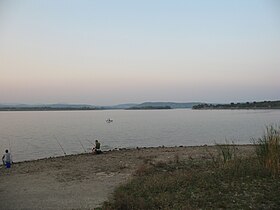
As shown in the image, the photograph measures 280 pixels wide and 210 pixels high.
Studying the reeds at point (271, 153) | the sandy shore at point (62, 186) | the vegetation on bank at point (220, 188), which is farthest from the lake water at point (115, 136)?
the vegetation on bank at point (220, 188)

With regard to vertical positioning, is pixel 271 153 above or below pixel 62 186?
above

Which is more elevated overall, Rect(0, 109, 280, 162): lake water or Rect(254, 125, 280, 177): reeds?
Rect(254, 125, 280, 177): reeds

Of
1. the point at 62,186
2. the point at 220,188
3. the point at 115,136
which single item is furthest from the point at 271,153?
the point at 115,136

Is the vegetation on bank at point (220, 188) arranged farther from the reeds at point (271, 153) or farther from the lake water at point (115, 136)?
the lake water at point (115, 136)

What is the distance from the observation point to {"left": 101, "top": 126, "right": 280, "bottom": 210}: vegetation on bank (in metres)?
6.79

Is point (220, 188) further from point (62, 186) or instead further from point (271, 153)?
point (62, 186)

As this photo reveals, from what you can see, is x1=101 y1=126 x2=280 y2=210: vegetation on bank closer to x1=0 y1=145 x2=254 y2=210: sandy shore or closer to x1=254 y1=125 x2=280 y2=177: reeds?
x1=254 y1=125 x2=280 y2=177: reeds

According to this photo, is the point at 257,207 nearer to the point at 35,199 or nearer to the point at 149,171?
the point at 149,171

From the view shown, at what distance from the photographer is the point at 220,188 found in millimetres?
7750


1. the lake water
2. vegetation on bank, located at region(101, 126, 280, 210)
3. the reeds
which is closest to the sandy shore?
vegetation on bank, located at region(101, 126, 280, 210)

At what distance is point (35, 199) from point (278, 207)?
6.21 meters

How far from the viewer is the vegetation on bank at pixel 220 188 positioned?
6793 millimetres

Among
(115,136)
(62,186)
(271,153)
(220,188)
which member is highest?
(271,153)

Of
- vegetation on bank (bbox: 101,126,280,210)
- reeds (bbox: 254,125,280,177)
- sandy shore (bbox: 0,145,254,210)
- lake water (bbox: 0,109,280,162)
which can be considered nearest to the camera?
vegetation on bank (bbox: 101,126,280,210)
